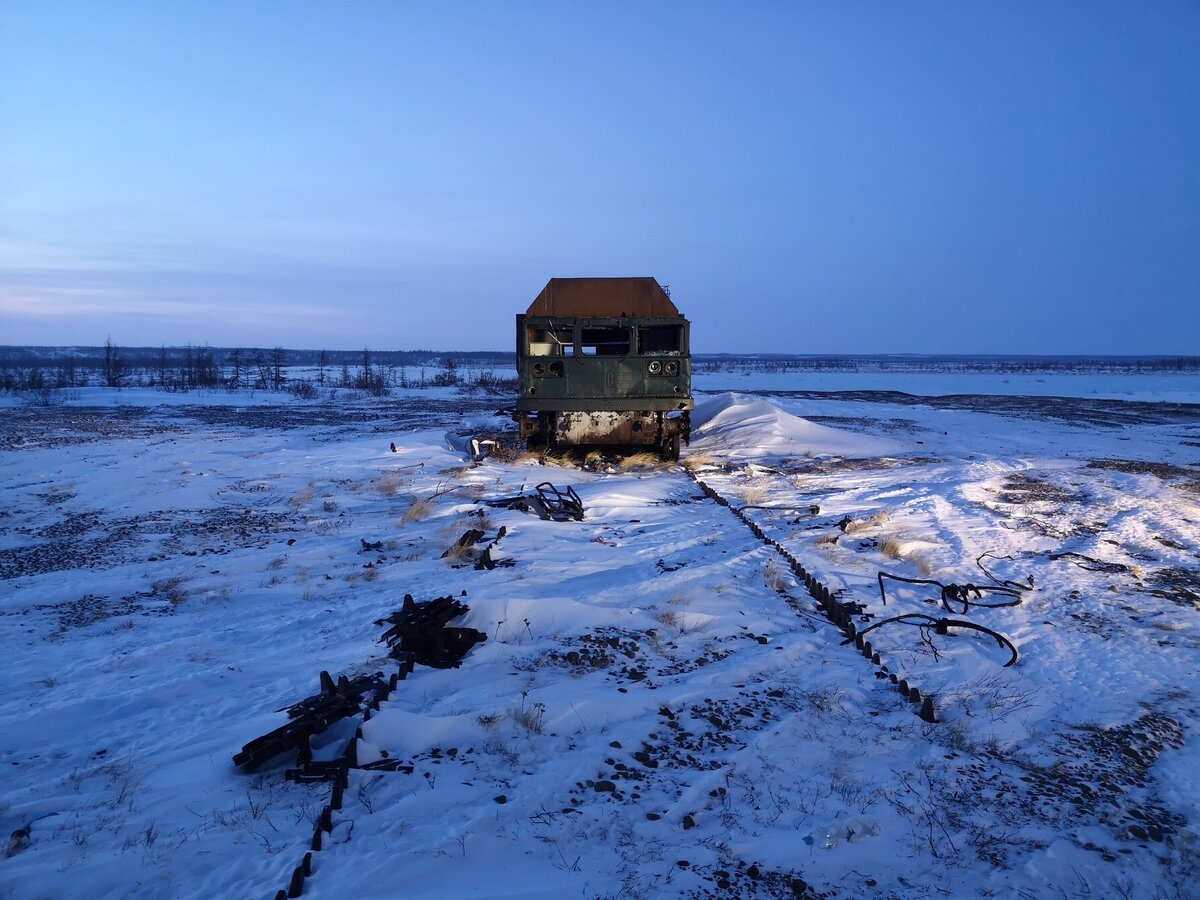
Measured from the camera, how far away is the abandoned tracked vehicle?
1289 cm

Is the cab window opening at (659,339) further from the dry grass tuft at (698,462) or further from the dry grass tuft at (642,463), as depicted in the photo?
the dry grass tuft at (698,462)

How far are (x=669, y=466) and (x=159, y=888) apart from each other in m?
11.3

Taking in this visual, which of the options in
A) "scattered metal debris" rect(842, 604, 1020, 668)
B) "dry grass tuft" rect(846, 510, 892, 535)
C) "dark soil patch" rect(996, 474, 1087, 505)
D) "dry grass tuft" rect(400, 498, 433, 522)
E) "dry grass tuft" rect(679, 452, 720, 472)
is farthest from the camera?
"dry grass tuft" rect(679, 452, 720, 472)

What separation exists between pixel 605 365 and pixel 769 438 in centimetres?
585

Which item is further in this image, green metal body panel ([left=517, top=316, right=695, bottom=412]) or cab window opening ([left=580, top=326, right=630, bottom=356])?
cab window opening ([left=580, top=326, right=630, bottom=356])

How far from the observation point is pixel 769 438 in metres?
16.9

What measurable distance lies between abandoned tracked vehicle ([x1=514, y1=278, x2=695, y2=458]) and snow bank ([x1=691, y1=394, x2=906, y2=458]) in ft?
9.93

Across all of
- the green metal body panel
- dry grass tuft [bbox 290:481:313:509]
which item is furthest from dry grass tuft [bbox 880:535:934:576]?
dry grass tuft [bbox 290:481:313:509]

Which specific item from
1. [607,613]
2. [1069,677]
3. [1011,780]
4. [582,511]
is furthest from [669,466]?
[1011,780]

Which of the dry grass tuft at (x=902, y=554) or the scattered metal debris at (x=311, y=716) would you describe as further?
the dry grass tuft at (x=902, y=554)

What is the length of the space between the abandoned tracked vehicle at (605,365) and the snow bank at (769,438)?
3026 mm

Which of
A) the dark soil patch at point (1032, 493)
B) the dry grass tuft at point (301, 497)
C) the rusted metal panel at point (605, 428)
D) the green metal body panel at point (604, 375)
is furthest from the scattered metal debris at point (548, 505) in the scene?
the dark soil patch at point (1032, 493)

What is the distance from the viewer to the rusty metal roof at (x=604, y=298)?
1346 cm

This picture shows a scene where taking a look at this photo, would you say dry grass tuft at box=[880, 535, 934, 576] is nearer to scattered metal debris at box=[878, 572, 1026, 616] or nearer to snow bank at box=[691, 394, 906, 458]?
scattered metal debris at box=[878, 572, 1026, 616]
